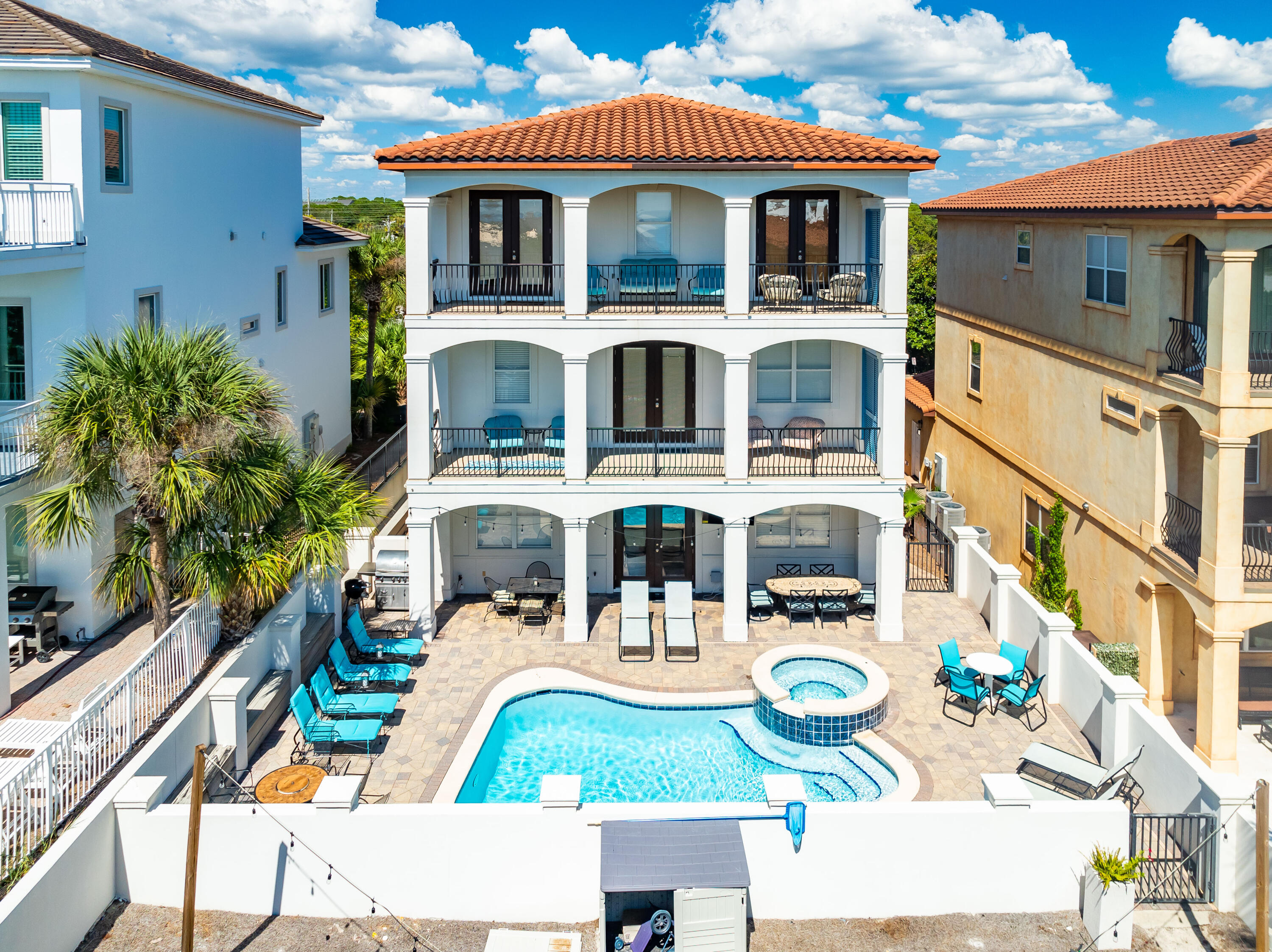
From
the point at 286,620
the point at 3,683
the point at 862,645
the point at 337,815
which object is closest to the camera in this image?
the point at 337,815

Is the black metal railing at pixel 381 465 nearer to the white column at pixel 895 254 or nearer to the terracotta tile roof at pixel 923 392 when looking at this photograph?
the white column at pixel 895 254

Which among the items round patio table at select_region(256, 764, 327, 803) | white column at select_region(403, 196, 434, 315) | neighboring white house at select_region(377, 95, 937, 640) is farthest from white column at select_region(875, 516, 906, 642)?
round patio table at select_region(256, 764, 327, 803)

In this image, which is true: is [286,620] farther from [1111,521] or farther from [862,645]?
[1111,521]

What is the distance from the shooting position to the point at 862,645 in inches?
890

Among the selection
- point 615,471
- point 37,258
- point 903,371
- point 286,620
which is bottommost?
point 286,620

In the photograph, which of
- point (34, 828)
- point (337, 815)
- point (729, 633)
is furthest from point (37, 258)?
point (729, 633)

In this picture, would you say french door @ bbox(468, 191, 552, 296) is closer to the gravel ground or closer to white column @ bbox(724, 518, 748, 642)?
white column @ bbox(724, 518, 748, 642)

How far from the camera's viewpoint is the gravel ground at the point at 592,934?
13.1 meters

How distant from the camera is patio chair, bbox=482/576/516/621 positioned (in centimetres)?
2377

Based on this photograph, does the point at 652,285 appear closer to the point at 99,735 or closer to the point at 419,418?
the point at 419,418

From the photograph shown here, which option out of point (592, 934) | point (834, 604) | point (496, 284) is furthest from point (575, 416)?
point (592, 934)

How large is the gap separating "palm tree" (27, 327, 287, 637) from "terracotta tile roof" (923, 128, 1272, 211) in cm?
1609

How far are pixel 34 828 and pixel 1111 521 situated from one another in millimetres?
19927

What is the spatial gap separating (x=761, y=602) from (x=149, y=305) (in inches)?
550
